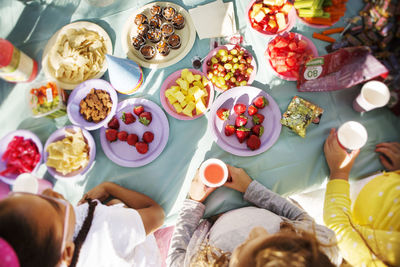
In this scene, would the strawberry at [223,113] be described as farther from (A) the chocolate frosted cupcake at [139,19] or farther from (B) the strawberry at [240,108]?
(A) the chocolate frosted cupcake at [139,19]

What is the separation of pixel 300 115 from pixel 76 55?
1.18 metres

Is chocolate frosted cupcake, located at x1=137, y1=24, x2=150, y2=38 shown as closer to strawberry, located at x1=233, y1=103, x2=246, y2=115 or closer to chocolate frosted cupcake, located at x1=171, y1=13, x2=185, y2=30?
chocolate frosted cupcake, located at x1=171, y1=13, x2=185, y2=30

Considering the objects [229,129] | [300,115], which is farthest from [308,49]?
[229,129]

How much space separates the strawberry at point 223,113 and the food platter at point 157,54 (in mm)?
376

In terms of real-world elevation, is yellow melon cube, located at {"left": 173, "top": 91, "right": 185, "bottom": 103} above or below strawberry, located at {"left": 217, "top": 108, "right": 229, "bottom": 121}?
above

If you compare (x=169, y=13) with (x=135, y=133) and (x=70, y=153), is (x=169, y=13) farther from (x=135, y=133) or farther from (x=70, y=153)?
(x=70, y=153)

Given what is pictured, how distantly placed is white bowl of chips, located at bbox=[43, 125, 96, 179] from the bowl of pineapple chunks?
0.43m

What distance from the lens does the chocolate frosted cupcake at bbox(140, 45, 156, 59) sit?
48.3 inches

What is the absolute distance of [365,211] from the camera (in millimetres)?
985

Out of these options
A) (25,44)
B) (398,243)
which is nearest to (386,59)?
(398,243)

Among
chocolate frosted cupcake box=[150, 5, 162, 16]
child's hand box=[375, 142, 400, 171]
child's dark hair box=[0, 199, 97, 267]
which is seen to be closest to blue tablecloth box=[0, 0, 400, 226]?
child's hand box=[375, 142, 400, 171]

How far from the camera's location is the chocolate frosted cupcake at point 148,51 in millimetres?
1226

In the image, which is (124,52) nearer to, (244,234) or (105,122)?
(105,122)

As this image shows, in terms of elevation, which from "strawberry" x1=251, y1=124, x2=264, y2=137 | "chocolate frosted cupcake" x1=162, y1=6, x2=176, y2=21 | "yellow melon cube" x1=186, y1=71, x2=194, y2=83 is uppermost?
"chocolate frosted cupcake" x1=162, y1=6, x2=176, y2=21
